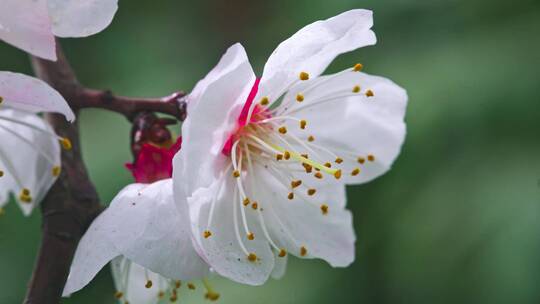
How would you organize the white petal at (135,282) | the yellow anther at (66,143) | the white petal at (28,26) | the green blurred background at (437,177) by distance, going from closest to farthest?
1. the white petal at (28,26)
2. the yellow anther at (66,143)
3. the white petal at (135,282)
4. the green blurred background at (437,177)

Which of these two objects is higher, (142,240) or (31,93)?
(31,93)

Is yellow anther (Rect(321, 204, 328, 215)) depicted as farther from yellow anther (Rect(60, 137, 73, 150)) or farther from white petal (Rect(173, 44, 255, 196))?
yellow anther (Rect(60, 137, 73, 150))

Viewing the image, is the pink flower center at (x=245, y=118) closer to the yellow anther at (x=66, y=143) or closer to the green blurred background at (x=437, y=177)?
the yellow anther at (x=66, y=143)

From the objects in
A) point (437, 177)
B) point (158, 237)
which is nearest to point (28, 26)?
point (158, 237)

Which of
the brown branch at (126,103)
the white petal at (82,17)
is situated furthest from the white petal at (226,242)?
the white petal at (82,17)

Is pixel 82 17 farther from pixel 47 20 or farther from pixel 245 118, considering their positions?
pixel 245 118

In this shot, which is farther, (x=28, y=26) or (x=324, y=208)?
(x=324, y=208)

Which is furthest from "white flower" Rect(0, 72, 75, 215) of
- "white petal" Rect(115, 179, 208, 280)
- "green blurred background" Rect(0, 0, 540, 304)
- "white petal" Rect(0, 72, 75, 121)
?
"green blurred background" Rect(0, 0, 540, 304)
